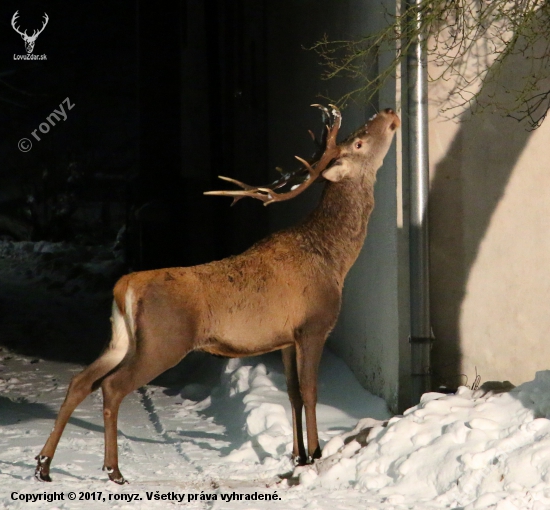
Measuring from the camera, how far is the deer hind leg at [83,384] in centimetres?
568

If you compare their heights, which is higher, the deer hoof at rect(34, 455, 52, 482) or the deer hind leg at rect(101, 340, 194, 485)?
the deer hind leg at rect(101, 340, 194, 485)

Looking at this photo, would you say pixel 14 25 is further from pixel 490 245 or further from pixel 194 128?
pixel 490 245

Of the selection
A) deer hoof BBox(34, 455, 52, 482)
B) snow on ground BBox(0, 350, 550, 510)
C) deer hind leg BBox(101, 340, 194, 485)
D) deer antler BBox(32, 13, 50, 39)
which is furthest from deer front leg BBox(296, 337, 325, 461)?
deer antler BBox(32, 13, 50, 39)

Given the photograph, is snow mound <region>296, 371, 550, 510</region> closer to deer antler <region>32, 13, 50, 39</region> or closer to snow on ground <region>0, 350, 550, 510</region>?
snow on ground <region>0, 350, 550, 510</region>

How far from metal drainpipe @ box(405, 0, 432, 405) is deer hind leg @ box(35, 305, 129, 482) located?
2376 millimetres

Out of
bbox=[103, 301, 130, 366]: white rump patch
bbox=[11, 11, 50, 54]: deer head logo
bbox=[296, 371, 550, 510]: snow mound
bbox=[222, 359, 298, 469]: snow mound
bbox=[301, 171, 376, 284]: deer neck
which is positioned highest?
bbox=[11, 11, 50, 54]: deer head logo

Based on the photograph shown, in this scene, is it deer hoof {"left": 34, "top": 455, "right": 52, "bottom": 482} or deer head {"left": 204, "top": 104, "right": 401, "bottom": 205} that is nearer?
deer hoof {"left": 34, "top": 455, "right": 52, "bottom": 482}

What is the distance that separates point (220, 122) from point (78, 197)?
10042mm

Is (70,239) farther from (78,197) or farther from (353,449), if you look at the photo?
(353,449)

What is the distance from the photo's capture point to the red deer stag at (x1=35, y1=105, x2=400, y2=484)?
5.65 metres

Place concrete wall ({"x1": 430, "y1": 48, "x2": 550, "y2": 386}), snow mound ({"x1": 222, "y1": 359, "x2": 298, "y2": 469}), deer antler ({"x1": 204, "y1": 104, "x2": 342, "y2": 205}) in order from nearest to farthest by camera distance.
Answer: deer antler ({"x1": 204, "y1": 104, "x2": 342, "y2": 205})
snow mound ({"x1": 222, "y1": 359, "x2": 298, "y2": 469})
concrete wall ({"x1": 430, "y1": 48, "x2": 550, "y2": 386})

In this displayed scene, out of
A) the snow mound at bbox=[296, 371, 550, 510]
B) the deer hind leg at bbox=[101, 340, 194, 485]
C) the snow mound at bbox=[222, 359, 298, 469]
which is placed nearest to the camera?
the snow mound at bbox=[296, 371, 550, 510]

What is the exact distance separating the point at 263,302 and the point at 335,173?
3.77 ft

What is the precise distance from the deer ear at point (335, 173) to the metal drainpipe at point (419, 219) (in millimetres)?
771
